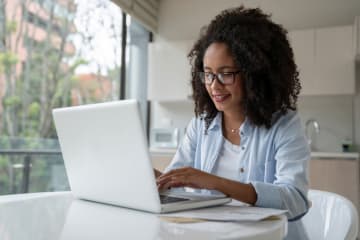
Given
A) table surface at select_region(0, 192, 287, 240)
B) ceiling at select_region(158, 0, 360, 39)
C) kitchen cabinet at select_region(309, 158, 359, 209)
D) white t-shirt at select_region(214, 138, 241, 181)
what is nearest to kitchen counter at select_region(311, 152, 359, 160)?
kitchen cabinet at select_region(309, 158, 359, 209)

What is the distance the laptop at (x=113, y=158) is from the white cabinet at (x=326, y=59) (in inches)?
112

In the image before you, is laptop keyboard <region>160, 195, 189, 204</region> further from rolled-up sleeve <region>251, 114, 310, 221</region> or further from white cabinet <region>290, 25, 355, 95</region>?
white cabinet <region>290, 25, 355, 95</region>

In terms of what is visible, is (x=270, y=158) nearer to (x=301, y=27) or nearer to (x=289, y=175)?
(x=289, y=175)

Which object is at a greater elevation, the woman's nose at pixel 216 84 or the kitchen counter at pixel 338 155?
the woman's nose at pixel 216 84

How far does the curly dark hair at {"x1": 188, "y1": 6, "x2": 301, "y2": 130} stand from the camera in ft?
4.02

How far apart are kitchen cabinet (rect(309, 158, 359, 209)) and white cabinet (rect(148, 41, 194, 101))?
5.02 ft

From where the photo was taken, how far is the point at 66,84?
3936mm

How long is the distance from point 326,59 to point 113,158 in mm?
3103

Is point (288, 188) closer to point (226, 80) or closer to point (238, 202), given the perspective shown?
point (238, 202)

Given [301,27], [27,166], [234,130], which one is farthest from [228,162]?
[301,27]

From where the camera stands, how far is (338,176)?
3.10 metres

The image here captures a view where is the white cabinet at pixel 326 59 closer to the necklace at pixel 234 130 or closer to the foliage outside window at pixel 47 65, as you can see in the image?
the foliage outside window at pixel 47 65

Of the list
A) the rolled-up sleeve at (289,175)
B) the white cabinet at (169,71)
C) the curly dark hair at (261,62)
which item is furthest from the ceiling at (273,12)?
the rolled-up sleeve at (289,175)

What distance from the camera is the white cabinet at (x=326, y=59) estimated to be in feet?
11.1
